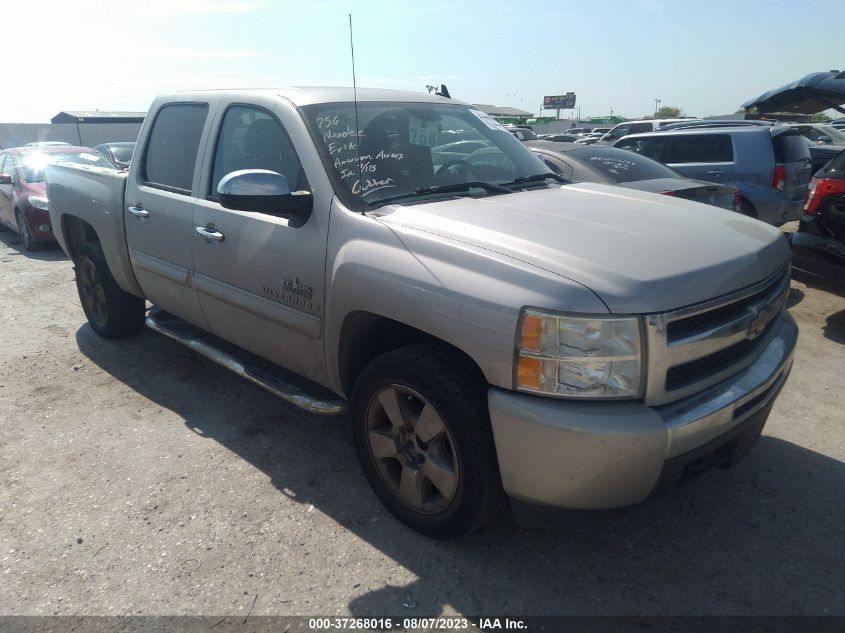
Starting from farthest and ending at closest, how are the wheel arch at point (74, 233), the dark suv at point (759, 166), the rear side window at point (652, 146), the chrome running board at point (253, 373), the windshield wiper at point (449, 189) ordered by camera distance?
1. the rear side window at point (652, 146)
2. the dark suv at point (759, 166)
3. the wheel arch at point (74, 233)
4. the chrome running board at point (253, 373)
5. the windshield wiper at point (449, 189)

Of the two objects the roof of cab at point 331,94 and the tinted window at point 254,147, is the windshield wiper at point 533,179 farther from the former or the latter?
the tinted window at point 254,147

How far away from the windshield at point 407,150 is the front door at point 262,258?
0.54 ft

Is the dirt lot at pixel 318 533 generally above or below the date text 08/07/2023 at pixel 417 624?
above

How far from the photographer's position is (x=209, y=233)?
137 inches

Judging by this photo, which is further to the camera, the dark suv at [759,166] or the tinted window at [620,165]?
the dark suv at [759,166]

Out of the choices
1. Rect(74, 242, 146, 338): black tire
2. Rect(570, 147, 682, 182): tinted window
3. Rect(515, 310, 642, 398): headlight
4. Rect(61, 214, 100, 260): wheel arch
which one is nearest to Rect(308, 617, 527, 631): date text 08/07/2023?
Rect(515, 310, 642, 398): headlight

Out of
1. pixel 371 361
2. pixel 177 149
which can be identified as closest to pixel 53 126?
pixel 177 149

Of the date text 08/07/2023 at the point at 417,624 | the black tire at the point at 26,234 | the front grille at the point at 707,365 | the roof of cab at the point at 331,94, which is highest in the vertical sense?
the roof of cab at the point at 331,94

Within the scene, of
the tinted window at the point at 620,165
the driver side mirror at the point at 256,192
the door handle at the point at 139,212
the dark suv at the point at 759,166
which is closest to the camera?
the driver side mirror at the point at 256,192

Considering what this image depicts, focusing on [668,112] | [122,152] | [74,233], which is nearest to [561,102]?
[668,112]

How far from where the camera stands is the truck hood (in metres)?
2.21

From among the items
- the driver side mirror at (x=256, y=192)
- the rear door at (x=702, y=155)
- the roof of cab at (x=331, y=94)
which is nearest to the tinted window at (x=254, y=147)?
the roof of cab at (x=331, y=94)

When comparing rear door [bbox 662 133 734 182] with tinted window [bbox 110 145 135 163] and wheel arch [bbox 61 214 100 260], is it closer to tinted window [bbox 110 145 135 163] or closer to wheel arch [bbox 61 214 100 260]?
wheel arch [bbox 61 214 100 260]

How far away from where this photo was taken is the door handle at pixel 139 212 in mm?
4055
